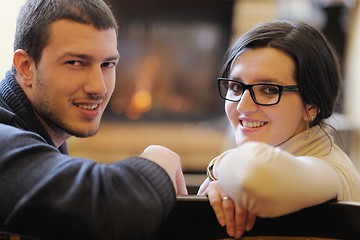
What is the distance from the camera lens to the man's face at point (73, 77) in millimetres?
1145

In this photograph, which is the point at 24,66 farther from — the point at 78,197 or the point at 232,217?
the point at 232,217

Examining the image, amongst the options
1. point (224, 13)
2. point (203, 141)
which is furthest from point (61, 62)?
point (224, 13)

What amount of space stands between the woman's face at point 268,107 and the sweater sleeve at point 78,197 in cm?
31

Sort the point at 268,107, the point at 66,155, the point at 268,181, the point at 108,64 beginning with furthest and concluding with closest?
the point at 108,64 < the point at 268,107 < the point at 66,155 < the point at 268,181

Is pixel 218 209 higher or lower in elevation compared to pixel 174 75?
higher

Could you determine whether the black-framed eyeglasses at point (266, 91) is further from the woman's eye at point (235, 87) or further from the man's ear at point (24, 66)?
the man's ear at point (24, 66)

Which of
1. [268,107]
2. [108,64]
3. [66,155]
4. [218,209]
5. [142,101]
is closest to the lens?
[218,209]

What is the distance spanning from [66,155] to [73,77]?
224 mm

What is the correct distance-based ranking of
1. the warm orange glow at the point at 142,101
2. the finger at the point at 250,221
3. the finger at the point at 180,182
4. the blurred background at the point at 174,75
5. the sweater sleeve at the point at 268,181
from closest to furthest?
the sweater sleeve at the point at 268,181
the finger at the point at 250,221
the finger at the point at 180,182
the blurred background at the point at 174,75
the warm orange glow at the point at 142,101

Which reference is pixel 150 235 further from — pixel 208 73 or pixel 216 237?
pixel 208 73

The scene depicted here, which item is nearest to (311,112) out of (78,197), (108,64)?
(108,64)

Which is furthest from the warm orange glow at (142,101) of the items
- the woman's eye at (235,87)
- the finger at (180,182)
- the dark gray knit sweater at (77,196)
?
the dark gray knit sweater at (77,196)

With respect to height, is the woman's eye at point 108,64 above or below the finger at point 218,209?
above

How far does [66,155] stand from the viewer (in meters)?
0.99
